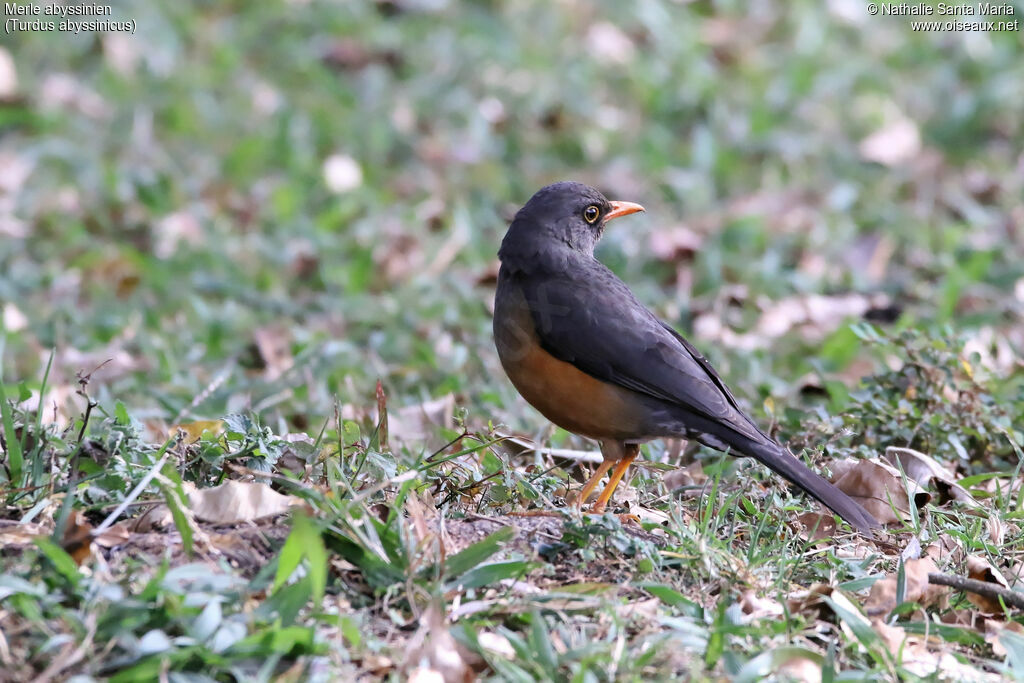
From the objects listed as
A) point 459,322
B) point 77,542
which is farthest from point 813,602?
point 459,322

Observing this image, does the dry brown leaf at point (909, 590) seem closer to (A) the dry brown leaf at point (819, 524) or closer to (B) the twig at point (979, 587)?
(B) the twig at point (979, 587)

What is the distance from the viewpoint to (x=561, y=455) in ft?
17.3

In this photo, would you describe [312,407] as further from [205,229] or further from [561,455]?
[205,229]

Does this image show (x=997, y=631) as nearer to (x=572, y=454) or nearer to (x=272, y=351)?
(x=572, y=454)

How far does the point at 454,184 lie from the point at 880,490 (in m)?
5.32

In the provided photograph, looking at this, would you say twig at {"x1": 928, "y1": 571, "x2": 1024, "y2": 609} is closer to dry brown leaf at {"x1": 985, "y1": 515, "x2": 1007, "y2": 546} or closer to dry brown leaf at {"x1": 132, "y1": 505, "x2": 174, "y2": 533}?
dry brown leaf at {"x1": 985, "y1": 515, "x2": 1007, "y2": 546}

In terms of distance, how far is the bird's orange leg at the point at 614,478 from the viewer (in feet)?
14.7

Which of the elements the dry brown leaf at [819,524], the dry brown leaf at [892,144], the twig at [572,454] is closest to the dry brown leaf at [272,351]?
the twig at [572,454]

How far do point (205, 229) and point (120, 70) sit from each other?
2.51 m

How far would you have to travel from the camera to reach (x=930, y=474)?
16.1ft

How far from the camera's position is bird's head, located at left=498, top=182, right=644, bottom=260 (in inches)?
213

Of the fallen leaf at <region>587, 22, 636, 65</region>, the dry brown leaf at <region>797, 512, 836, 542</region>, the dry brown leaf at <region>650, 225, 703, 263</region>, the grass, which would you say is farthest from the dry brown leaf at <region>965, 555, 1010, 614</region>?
the fallen leaf at <region>587, 22, 636, 65</region>

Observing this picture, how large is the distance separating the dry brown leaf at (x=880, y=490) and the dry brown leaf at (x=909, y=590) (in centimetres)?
69

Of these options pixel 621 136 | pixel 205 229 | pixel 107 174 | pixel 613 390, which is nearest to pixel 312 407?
pixel 613 390
